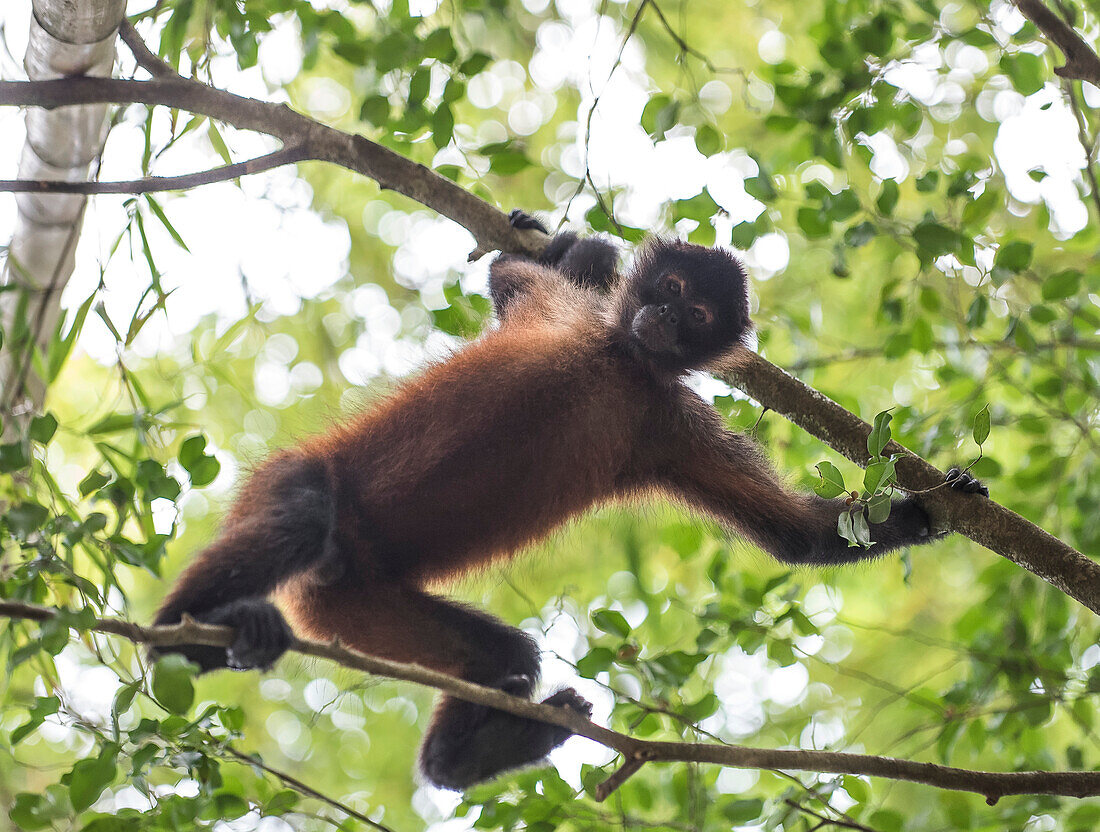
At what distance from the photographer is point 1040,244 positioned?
761 cm

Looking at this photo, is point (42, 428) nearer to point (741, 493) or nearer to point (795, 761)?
point (795, 761)

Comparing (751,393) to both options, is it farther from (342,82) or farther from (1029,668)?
(342,82)

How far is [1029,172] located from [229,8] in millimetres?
4073

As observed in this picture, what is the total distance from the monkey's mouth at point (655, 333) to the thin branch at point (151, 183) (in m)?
1.99

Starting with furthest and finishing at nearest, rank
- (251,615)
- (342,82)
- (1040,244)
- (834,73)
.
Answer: (342,82) < (1040,244) < (834,73) < (251,615)

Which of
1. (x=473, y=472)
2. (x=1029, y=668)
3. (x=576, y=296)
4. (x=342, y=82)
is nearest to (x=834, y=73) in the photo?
(x=576, y=296)

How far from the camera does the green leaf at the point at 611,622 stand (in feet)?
13.8

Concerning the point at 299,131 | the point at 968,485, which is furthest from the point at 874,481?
the point at 299,131

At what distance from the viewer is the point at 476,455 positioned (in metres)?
4.62

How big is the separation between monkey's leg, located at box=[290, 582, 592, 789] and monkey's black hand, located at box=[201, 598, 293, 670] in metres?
0.85

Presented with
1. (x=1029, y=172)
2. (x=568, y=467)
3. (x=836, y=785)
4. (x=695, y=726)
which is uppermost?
(x=1029, y=172)

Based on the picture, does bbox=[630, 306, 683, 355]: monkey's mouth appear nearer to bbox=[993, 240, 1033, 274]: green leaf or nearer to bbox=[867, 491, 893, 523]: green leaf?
bbox=[993, 240, 1033, 274]: green leaf

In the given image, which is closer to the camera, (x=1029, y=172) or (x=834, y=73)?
(x=1029, y=172)

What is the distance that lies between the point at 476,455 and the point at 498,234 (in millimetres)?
1171
